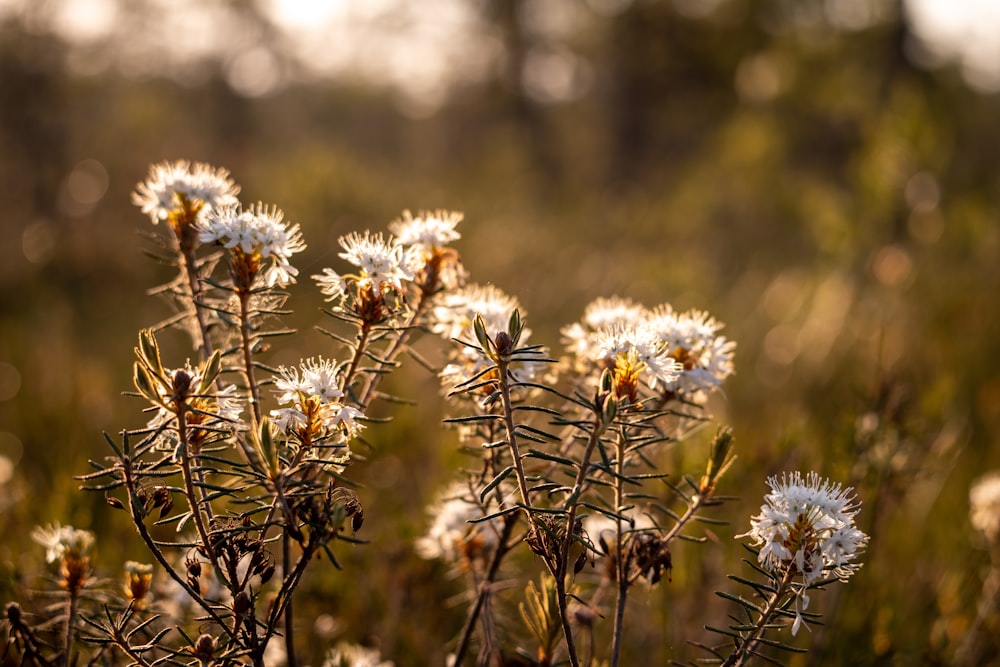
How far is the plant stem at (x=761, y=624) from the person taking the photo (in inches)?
46.5

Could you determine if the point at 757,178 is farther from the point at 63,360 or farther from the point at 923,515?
the point at 63,360

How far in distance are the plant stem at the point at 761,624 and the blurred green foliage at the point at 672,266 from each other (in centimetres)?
72

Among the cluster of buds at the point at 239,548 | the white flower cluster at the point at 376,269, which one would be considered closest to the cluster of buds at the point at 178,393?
the cluster of buds at the point at 239,548

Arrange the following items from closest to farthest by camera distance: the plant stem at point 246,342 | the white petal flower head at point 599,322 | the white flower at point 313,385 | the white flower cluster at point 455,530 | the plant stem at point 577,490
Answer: the plant stem at point 577,490 → the white flower at point 313,385 → the plant stem at point 246,342 → the white petal flower head at point 599,322 → the white flower cluster at point 455,530

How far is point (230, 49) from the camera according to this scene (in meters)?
18.7

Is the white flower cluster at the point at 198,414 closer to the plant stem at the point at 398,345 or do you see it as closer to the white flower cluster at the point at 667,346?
the plant stem at the point at 398,345

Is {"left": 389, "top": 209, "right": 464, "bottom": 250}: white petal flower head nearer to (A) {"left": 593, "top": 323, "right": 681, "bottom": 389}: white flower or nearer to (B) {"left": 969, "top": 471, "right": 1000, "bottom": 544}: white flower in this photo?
(A) {"left": 593, "top": 323, "right": 681, "bottom": 389}: white flower

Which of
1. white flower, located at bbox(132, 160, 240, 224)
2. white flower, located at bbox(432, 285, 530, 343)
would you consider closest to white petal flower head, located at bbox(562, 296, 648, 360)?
white flower, located at bbox(432, 285, 530, 343)

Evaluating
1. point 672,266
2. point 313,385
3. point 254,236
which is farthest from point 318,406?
point 672,266

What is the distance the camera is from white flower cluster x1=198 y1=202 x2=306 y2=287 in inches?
52.0

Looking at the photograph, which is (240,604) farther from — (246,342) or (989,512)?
(989,512)

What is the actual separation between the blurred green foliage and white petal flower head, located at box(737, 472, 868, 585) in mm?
840

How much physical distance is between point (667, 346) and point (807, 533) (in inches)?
16.2

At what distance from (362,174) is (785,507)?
40.4ft
